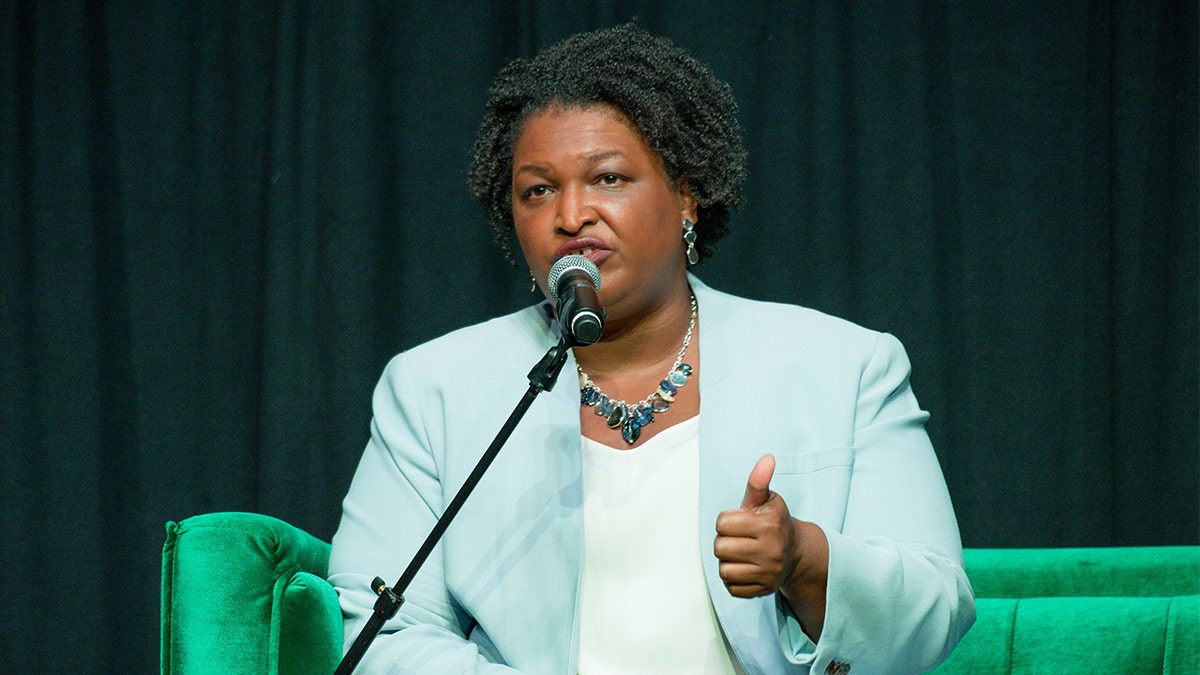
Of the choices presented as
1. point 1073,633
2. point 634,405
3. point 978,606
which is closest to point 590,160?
point 634,405

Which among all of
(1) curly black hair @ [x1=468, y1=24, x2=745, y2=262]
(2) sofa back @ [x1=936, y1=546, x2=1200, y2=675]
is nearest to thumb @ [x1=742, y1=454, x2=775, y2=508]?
(1) curly black hair @ [x1=468, y1=24, x2=745, y2=262]

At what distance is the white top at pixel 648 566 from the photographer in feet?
6.04

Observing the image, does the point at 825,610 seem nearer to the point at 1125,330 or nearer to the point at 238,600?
the point at 238,600

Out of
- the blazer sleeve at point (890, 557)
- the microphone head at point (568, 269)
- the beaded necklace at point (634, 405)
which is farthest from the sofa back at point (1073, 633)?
the microphone head at point (568, 269)

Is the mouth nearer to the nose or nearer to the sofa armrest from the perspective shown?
the nose

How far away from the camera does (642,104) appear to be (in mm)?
2025

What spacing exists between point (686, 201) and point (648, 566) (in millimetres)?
625

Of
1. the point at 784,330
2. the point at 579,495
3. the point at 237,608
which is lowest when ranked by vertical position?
the point at 237,608

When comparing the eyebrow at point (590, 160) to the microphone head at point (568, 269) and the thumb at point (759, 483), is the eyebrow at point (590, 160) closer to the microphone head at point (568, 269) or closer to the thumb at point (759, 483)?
the microphone head at point (568, 269)

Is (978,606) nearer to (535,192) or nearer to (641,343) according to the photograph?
(641,343)

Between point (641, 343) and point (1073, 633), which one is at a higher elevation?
point (641, 343)

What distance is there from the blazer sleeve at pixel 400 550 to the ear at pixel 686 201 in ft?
1.72

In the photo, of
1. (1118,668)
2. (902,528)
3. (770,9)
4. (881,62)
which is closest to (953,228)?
(881,62)

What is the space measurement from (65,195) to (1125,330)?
2454 mm
